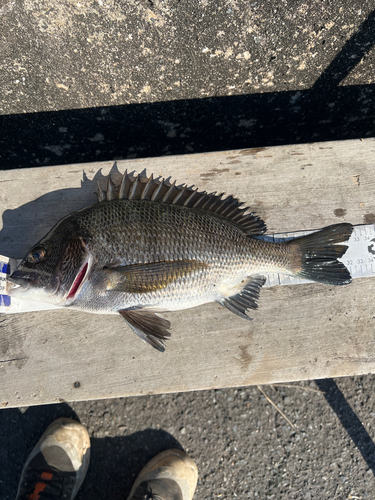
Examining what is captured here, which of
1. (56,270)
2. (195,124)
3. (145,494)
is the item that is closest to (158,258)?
(56,270)

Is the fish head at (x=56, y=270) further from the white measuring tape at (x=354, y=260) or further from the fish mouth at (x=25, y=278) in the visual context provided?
the white measuring tape at (x=354, y=260)

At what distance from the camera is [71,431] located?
251 cm

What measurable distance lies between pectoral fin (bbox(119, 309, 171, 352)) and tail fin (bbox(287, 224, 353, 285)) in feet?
3.28

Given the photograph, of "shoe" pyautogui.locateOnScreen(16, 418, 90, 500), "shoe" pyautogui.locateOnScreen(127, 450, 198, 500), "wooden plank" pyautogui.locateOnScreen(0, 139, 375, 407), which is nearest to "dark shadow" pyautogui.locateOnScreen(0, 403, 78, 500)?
"shoe" pyautogui.locateOnScreen(16, 418, 90, 500)

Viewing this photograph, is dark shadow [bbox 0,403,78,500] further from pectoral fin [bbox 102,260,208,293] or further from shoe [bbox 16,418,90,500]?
pectoral fin [bbox 102,260,208,293]

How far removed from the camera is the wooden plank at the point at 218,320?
2.07 meters

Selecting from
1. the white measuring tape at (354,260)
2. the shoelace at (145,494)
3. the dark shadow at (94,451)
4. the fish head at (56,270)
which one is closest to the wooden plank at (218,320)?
the white measuring tape at (354,260)

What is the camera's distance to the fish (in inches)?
67.2

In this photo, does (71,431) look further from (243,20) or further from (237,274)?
(243,20)

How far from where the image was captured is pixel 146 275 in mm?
1717

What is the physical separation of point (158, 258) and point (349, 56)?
2.30 meters

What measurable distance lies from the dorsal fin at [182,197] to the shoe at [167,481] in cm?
217

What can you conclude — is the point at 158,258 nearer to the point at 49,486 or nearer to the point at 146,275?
the point at 146,275

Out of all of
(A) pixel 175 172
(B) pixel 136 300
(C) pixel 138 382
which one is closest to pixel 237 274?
(B) pixel 136 300
